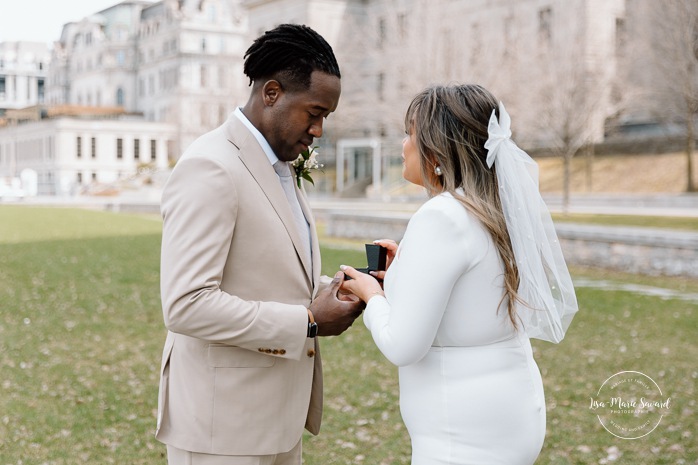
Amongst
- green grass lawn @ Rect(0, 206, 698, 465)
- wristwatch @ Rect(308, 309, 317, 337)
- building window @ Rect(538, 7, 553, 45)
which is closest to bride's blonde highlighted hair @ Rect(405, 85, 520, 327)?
wristwatch @ Rect(308, 309, 317, 337)

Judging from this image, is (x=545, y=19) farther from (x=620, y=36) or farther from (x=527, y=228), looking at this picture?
(x=527, y=228)

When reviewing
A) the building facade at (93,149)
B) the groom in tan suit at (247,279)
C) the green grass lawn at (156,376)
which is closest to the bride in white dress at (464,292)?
the groom in tan suit at (247,279)

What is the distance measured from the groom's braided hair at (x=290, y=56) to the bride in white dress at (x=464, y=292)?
14.2 inches

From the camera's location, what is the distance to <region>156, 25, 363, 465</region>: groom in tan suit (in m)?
2.47

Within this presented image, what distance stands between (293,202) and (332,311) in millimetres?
463

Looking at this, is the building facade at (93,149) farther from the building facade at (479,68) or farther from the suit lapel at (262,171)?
the suit lapel at (262,171)

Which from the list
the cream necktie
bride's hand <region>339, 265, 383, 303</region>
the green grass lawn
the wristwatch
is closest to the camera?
the wristwatch

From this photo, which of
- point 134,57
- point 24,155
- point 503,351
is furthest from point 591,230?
point 134,57

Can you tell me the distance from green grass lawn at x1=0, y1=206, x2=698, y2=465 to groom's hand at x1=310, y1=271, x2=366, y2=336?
119 inches

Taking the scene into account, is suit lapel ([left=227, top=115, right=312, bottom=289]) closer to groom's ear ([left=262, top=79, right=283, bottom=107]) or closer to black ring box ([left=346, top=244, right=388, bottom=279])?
groom's ear ([left=262, top=79, right=283, bottom=107])

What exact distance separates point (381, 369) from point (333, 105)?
5.34 meters

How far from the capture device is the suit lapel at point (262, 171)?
2.67m

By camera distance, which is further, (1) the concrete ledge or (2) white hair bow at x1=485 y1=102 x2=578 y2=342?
(1) the concrete ledge

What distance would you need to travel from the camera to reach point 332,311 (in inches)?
105
